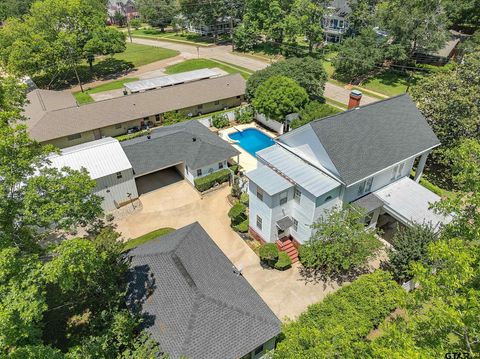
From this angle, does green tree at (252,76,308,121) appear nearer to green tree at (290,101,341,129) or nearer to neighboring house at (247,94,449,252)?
green tree at (290,101,341,129)

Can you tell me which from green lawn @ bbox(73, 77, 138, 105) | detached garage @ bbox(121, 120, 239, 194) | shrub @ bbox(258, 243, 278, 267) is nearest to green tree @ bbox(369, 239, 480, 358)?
shrub @ bbox(258, 243, 278, 267)

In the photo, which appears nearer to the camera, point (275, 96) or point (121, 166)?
point (121, 166)

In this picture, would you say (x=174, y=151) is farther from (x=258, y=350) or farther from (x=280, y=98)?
(x=258, y=350)

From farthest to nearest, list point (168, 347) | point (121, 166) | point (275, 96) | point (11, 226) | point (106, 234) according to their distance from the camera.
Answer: point (275, 96)
point (121, 166)
point (106, 234)
point (168, 347)
point (11, 226)

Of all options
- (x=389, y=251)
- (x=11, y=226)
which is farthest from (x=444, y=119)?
(x=11, y=226)

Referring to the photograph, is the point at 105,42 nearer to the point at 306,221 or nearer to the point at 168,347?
the point at 306,221

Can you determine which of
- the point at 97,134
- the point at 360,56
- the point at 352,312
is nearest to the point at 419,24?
the point at 360,56
